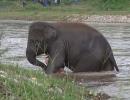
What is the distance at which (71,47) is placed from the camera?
14969 mm

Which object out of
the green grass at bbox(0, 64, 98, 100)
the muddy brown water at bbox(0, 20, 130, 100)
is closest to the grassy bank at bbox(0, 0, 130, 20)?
the muddy brown water at bbox(0, 20, 130, 100)

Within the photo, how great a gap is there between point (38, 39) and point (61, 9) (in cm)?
3243

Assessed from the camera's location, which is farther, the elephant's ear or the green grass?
the elephant's ear

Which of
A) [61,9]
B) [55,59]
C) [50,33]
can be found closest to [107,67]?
[55,59]

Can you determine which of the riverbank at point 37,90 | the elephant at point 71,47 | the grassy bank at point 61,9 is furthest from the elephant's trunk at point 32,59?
the grassy bank at point 61,9

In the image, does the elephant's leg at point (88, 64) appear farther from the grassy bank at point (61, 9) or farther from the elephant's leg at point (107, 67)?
the grassy bank at point (61, 9)

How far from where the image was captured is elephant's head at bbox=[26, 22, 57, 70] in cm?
1441

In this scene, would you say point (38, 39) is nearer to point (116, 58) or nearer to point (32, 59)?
point (32, 59)

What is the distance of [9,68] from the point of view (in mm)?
11859

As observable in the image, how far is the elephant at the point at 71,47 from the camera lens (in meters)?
14.5

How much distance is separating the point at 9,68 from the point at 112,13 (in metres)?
31.9

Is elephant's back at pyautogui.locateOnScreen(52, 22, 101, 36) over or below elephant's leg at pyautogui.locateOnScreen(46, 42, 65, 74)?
over

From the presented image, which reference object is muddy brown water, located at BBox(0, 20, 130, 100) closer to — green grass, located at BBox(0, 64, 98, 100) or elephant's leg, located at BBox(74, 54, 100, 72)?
elephant's leg, located at BBox(74, 54, 100, 72)

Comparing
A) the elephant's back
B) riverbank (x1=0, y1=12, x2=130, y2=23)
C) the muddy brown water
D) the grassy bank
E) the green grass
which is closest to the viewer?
the green grass
